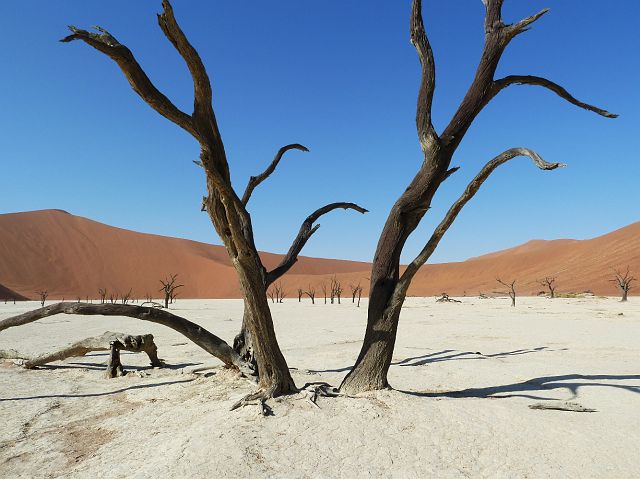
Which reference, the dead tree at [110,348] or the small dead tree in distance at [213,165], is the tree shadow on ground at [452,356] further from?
the dead tree at [110,348]

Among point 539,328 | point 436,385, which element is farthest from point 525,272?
point 436,385

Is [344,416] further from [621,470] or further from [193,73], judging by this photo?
[193,73]

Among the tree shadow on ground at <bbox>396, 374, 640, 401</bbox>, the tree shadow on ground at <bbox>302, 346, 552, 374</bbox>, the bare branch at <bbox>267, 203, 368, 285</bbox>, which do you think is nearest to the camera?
the tree shadow on ground at <bbox>396, 374, 640, 401</bbox>

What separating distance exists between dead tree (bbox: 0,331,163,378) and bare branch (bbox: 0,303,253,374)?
→ 1.06 meters

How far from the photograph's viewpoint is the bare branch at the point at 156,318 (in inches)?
206

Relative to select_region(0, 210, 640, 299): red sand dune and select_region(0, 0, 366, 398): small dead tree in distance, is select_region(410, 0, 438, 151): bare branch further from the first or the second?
select_region(0, 210, 640, 299): red sand dune

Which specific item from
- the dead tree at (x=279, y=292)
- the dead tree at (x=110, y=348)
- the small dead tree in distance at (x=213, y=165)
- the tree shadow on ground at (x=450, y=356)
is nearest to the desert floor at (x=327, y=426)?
the dead tree at (x=110, y=348)

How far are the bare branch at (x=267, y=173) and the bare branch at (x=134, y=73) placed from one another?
2.81m

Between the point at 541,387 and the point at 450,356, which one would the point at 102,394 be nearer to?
the point at 541,387

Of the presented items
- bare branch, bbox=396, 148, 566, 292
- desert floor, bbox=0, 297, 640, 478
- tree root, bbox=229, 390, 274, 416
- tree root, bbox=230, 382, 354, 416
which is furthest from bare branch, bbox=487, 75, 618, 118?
tree root, bbox=229, 390, 274, 416

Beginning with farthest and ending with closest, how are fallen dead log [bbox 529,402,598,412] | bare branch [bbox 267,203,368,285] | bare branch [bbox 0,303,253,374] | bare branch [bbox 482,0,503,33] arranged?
bare branch [bbox 267,203,368,285] → bare branch [bbox 0,303,253,374] → bare branch [bbox 482,0,503,33] → fallen dead log [bbox 529,402,598,412]

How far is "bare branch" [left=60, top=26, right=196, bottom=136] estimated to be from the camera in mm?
2883

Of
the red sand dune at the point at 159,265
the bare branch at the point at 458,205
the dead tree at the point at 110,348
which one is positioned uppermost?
the red sand dune at the point at 159,265

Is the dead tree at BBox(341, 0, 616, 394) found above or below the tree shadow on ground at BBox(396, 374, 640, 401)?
above
